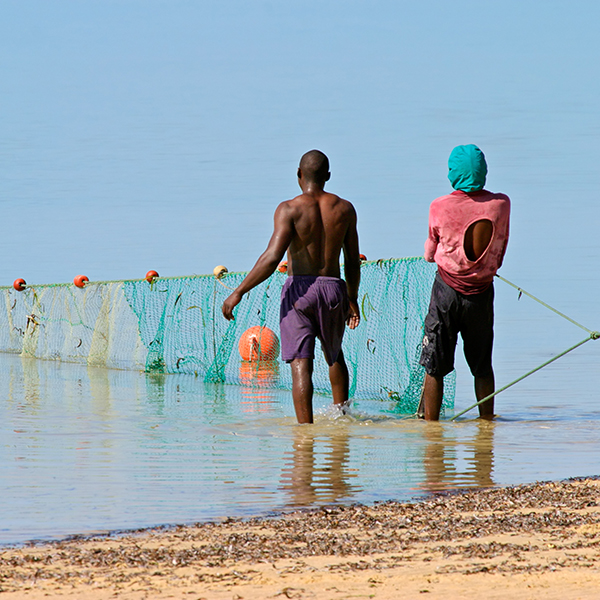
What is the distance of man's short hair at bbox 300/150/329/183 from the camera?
7215mm

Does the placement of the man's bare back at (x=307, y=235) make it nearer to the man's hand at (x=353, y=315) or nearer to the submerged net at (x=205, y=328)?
the man's hand at (x=353, y=315)

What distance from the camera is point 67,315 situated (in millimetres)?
20062

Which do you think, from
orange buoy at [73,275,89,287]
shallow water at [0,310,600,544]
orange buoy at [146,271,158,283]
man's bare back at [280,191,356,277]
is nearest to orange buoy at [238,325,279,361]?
orange buoy at [146,271,158,283]

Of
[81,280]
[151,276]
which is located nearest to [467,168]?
[151,276]

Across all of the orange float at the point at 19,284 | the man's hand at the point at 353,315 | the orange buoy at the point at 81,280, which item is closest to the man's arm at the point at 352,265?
the man's hand at the point at 353,315

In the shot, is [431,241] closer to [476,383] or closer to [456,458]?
[476,383]

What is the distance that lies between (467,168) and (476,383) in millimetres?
1635

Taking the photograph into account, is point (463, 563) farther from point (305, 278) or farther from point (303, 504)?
point (305, 278)

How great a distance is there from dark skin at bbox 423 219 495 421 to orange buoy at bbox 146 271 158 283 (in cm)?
882

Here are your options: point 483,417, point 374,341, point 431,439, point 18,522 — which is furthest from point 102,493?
point 374,341

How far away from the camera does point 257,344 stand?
1476 centimetres

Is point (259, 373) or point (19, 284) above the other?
point (19, 284)

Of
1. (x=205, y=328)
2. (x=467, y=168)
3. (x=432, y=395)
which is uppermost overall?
(x=467, y=168)

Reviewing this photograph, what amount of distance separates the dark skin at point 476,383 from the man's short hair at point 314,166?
1096mm
